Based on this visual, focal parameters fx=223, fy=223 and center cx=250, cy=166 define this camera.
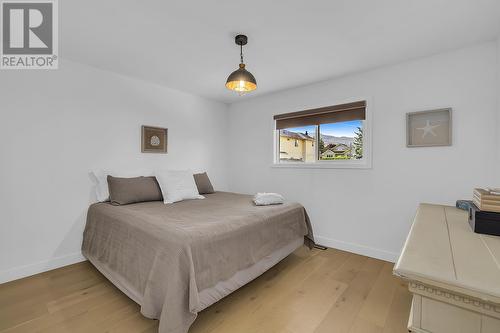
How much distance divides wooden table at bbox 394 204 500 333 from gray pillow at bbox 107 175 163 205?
8.52ft

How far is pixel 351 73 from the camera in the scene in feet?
9.36

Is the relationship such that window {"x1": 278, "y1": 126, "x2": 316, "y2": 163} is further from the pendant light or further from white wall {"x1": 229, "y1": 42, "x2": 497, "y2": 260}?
the pendant light

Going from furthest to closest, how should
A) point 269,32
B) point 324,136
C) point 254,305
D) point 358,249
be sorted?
1. point 324,136
2. point 358,249
3. point 269,32
4. point 254,305

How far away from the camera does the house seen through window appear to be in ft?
9.81

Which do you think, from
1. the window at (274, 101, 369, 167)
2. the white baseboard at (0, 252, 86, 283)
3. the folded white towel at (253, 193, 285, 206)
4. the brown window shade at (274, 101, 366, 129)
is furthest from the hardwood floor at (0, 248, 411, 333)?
the brown window shade at (274, 101, 366, 129)

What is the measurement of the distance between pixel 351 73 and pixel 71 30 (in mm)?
3007

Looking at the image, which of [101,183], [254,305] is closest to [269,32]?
[254,305]

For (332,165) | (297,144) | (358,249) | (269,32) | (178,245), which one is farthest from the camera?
(297,144)

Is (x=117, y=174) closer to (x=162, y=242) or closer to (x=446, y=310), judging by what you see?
(x=162, y=242)

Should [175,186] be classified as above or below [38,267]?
above

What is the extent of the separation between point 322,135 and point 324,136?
34mm

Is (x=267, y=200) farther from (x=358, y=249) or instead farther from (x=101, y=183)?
(x=101, y=183)

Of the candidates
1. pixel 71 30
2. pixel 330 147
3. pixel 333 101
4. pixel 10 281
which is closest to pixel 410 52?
pixel 333 101

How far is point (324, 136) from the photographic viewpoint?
3.29m
